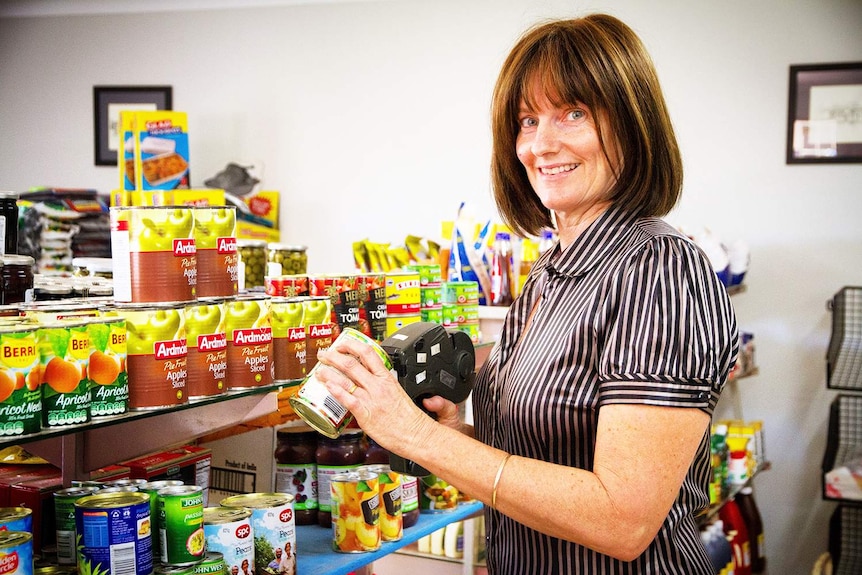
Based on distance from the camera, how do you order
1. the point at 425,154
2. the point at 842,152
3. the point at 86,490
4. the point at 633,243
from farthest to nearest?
the point at 425,154, the point at 842,152, the point at 86,490, the point at 633,243

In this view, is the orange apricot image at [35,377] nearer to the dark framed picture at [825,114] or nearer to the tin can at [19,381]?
the tin can at [19,381]

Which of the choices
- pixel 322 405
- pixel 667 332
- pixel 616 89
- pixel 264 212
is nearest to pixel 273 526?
pixel 322 405

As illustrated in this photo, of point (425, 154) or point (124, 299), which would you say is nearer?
point (124, 299)

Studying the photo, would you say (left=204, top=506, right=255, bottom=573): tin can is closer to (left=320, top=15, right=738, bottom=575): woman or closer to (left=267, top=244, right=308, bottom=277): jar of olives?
(left=320, top=15, right=738, bottom=575): woman

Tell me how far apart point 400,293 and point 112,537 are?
1.06m

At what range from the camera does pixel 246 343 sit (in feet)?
5.49

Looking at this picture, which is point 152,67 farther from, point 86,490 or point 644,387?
point 644,387

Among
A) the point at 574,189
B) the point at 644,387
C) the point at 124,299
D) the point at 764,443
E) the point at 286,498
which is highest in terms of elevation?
the point at 574,189

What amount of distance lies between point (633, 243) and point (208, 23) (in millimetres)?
5192

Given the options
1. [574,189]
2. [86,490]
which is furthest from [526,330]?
[86,490]

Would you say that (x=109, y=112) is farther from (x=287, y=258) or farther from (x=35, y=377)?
(x=35, y=377)

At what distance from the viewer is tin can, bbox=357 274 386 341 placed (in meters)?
2.07

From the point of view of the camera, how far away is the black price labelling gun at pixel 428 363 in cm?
150

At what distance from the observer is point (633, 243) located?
4.62 feet
